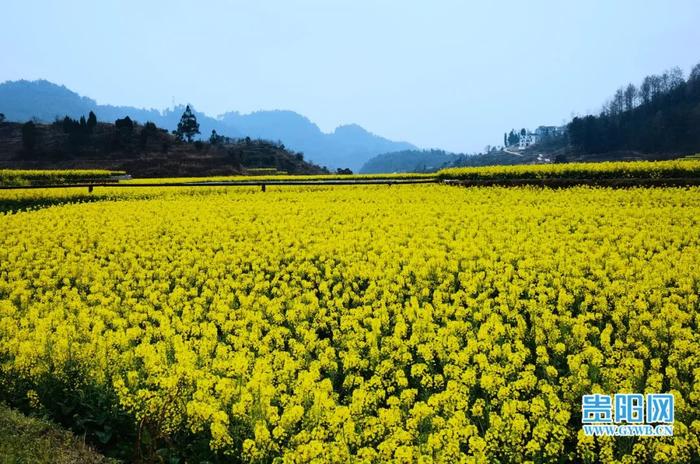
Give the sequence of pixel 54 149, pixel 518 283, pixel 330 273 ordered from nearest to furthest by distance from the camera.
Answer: pixel 518 283 < pixel 330 273 < pixel 54 149

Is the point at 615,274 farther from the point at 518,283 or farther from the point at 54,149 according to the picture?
the point at 54,149

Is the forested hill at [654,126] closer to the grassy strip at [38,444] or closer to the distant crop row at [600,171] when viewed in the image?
the distant crop row at [600,171]

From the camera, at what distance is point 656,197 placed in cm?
2205

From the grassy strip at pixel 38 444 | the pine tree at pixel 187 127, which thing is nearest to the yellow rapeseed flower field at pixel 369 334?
the grassy strip at pixel 38 444

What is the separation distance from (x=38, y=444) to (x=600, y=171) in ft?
109

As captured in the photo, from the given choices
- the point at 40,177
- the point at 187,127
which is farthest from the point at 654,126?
the point at 40,177

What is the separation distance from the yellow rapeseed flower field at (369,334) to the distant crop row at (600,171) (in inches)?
610

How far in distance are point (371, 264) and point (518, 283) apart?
3458 millimetres

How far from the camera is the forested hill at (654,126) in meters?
133

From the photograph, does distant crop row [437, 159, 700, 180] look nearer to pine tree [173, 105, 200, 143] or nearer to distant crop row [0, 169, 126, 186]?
distant crop row [0, 169, 126, 186]

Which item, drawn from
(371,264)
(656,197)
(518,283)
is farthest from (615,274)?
(656,197)

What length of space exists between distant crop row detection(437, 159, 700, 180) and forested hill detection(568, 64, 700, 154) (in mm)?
115809

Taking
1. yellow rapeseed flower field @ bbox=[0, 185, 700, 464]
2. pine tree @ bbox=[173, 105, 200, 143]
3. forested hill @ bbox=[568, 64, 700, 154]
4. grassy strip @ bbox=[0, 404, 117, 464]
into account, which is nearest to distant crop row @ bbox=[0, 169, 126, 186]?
yellow rapeseed flower field @ bbox=[0, 185, 700, 464]

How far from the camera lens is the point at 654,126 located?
5463 inches
